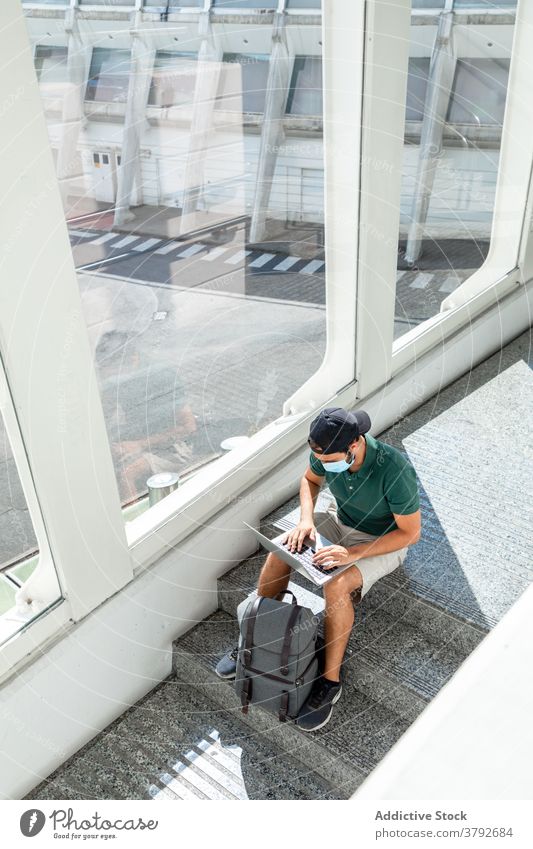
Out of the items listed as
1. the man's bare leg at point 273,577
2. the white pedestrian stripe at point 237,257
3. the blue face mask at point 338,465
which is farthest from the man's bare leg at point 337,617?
the white pedestrian stripe at point 237,257

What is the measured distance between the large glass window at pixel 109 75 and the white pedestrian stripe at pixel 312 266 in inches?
41.9

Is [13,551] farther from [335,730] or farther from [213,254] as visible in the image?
[213,254]

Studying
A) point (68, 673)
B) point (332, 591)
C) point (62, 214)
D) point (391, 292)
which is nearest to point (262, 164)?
point (391, 292)

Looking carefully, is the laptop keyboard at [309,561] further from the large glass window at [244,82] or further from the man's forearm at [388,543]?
the large glass window at [244,82]

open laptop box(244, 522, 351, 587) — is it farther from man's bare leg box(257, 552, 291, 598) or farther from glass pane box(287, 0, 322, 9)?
glass pane box(287, 0, 322, 9)

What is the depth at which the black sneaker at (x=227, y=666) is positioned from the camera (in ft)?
8.07

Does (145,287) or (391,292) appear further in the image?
(391,292)

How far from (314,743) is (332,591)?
0.47 m

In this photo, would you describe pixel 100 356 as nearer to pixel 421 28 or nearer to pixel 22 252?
pixel 22 252

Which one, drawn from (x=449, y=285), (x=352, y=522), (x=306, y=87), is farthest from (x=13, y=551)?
(x=449, y=285)

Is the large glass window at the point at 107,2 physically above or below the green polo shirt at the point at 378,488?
above

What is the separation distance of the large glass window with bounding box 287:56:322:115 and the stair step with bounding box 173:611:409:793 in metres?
1.97

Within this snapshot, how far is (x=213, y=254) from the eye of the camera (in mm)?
2787

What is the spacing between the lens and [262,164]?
304cm
